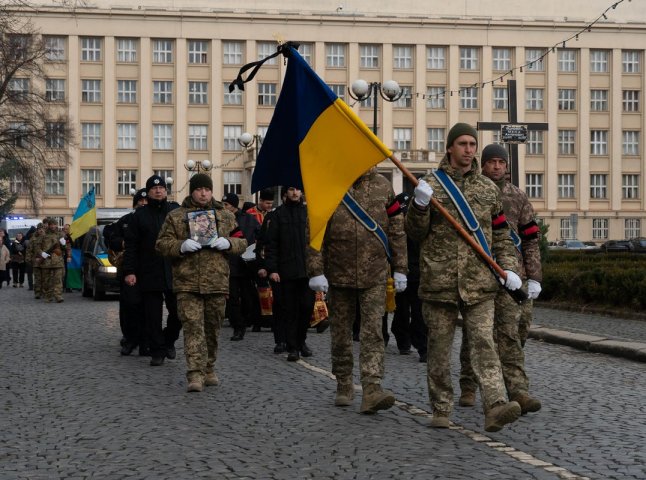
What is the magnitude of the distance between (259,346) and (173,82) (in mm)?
73616

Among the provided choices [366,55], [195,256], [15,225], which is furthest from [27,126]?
[366,55]

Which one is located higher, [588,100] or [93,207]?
[588,100]

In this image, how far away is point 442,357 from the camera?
829 cm

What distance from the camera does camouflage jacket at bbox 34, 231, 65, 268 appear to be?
1133 inches

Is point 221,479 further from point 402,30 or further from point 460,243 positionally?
point 402,30

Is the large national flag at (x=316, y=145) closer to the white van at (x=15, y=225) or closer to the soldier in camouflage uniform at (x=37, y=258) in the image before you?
the soldier in camouflage uniform at (x=37, y=258)

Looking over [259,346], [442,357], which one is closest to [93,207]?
[259,346]

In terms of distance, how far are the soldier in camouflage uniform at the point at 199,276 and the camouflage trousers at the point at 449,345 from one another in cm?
291

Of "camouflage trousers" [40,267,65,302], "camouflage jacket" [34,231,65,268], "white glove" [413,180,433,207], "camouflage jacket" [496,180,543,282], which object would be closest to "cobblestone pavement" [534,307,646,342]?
"camouflage jacket" [496,180,543,282]

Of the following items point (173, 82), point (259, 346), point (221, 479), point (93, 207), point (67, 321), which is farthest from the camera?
point (173, 82)

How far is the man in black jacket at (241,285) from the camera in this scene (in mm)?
16500

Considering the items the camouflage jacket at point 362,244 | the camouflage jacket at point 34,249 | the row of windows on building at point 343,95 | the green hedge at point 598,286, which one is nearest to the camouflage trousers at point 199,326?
the camouflage jacket at point 362,244

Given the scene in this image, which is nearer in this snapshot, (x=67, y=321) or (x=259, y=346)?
(x=259, y=346)

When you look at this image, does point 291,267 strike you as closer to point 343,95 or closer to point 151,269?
point 151,269
